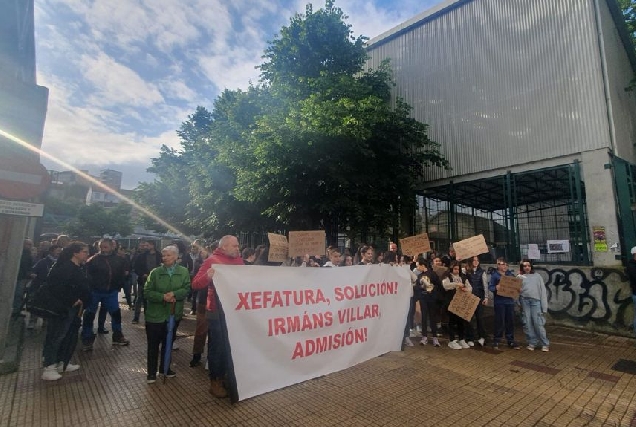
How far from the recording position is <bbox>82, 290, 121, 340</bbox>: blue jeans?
20.1 ft

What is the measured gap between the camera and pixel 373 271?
18.3 ft

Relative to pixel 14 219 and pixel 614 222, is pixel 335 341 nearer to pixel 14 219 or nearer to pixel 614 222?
pixel 14 219

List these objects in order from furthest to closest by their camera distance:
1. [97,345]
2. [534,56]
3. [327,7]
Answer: [327,7]
[534,56]
[97,345]

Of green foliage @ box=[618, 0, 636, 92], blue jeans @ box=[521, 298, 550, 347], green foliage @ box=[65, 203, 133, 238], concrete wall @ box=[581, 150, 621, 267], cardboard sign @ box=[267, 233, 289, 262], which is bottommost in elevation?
blue jeans @ box=[521, 298, 550, 347]

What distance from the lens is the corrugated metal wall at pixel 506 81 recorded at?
1129cm

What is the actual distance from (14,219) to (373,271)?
564 centimetres

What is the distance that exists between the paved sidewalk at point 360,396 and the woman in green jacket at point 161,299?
44 cm

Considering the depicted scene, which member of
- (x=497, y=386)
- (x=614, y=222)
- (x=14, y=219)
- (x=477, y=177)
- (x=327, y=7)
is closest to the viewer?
(x=497, y=386)

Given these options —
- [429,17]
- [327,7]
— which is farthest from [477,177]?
[327,7]

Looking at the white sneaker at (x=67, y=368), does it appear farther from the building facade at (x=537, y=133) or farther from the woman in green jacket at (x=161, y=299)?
the building facade at (x=537, y=133)

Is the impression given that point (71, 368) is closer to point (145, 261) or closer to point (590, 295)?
point (145, 261)

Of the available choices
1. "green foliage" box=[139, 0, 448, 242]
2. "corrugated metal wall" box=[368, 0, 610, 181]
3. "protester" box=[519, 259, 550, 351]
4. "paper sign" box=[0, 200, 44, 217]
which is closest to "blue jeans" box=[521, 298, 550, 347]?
"protester" box=[519, 259, 550, 351]

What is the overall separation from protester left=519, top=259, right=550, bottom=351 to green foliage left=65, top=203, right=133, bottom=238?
45146mm

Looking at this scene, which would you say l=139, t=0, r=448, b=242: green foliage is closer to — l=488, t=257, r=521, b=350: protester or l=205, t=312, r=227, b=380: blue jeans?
l=488, t=257, r=521, b=350: protester
